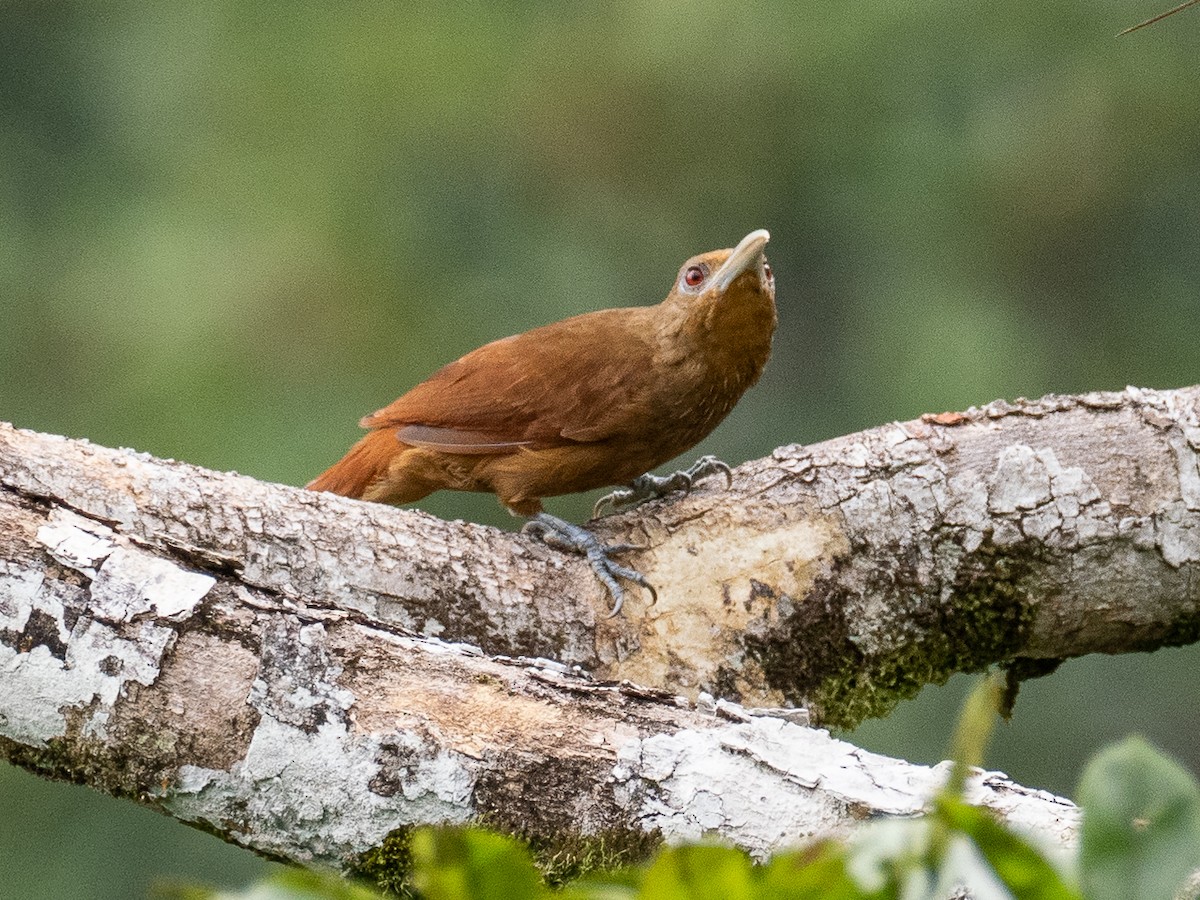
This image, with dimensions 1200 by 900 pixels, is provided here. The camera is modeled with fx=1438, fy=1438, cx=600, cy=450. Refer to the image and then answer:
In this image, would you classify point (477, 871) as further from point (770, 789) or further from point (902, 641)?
point (902, 641)

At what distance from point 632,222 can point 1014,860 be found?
608 cm

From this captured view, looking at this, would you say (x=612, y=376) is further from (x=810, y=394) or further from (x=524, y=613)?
(x=810, y=394)

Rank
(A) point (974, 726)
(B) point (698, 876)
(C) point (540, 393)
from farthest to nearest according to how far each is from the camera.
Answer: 1. (C) point (540, 393)
2. (B) point (698, 876)
3. (A) point (974, 726)

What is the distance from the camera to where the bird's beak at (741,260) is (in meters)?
A: 2.99

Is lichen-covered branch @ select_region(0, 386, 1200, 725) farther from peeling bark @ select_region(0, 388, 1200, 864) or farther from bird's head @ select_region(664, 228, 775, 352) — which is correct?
bird's head @ select_region(664, 228, 775, 352)

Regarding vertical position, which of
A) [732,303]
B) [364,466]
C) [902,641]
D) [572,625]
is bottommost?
[572,625]

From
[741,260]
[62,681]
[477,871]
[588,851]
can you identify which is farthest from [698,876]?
[741,260]

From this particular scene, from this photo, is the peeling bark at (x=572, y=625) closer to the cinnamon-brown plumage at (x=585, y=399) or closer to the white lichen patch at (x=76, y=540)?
the white lichen patch at (x=76, y=540)

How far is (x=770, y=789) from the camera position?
5.74ft

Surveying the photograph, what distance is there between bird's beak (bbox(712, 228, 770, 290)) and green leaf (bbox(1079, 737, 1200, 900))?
93.4 inches

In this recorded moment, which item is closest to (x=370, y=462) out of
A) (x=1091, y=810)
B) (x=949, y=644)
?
(x=949, y=644)

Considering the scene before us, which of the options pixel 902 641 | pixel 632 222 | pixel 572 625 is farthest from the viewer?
pixel 632 222

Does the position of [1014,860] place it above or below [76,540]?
below

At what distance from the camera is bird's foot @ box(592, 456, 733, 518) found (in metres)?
3.06
